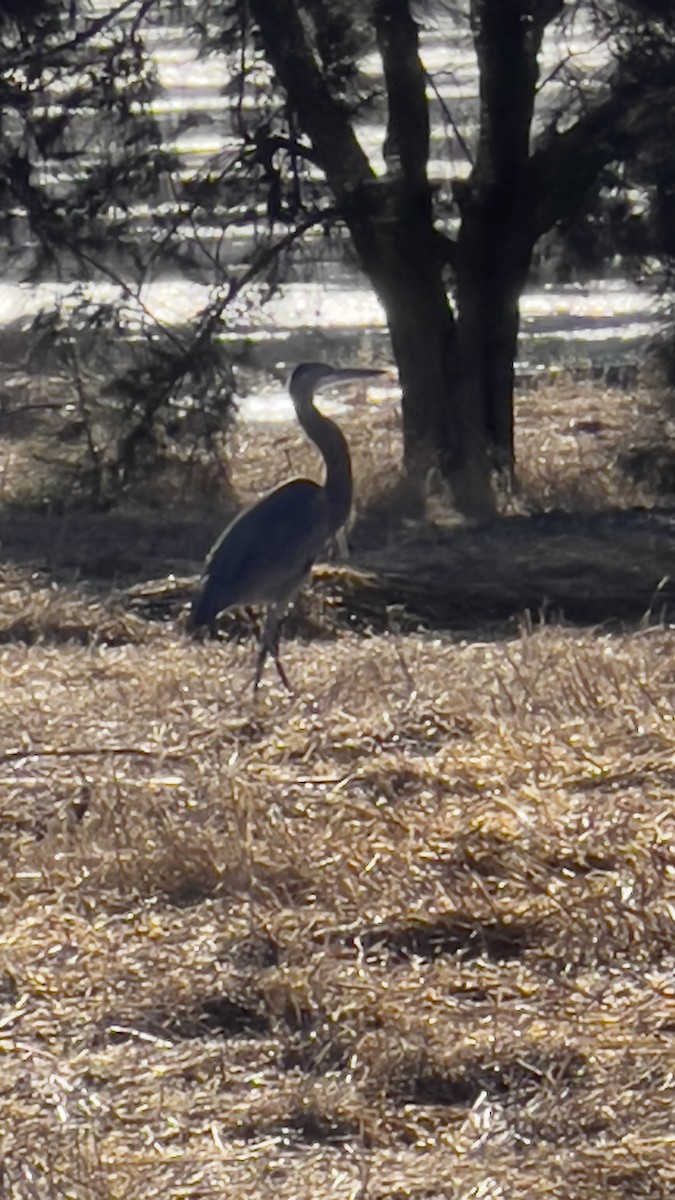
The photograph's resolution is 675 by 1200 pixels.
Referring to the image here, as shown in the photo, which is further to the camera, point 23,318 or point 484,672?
point 23,318

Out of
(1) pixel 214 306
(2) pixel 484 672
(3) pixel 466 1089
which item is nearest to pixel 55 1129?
(3) pixel 466 1089

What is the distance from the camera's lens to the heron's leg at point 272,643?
8.05 meters

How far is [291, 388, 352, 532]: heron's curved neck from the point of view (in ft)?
31.0

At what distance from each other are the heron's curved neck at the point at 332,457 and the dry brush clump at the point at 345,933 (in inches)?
55.8

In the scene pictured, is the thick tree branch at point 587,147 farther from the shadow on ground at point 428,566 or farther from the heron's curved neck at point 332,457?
the heron's curved neck at point 332,457

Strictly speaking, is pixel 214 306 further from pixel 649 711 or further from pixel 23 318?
pixel 649 711

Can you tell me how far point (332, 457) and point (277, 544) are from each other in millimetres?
912

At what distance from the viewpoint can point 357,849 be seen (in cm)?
613

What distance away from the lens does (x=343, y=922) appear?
18.8 feet

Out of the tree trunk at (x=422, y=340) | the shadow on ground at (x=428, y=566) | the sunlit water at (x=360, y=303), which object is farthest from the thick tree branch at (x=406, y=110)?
the shadow on ground at (x=428, y=566)

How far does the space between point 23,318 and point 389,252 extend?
3661mm

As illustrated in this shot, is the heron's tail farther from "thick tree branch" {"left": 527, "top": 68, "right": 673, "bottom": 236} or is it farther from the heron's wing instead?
"thick tree branch" {"left": 527, "top": 68, "right": 673, "bottom": 236}

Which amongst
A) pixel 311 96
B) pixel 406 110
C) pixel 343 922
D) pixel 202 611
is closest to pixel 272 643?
pixel 202 611

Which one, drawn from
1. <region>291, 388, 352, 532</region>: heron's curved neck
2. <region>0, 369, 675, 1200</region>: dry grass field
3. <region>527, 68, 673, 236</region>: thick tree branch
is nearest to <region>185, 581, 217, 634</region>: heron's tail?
<region>0, 369, 675, 1200</region>: dry grass field
